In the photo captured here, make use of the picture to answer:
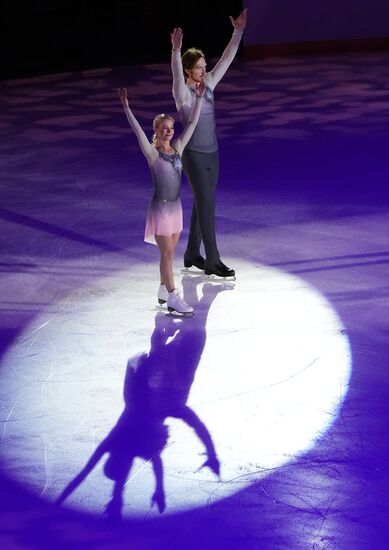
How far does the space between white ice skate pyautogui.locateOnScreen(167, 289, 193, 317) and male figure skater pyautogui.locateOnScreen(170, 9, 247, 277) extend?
687mm

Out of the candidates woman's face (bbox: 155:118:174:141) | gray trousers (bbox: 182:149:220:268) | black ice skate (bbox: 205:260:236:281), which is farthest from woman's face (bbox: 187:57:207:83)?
black ice skate (bbox: 205:260:236:281)

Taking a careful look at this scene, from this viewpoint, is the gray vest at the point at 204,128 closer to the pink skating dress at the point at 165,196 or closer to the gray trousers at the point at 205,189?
the gray trousers at the point at 205,189

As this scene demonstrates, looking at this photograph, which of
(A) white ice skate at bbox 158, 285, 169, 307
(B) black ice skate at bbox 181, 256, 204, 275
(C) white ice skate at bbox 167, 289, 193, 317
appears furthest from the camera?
(B) black ice skate at bbox 181, 256, 204, 275

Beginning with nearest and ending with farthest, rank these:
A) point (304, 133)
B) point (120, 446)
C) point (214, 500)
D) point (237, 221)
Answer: point (214, 500), point (120, 446), point (237, 221), point (304, 133)

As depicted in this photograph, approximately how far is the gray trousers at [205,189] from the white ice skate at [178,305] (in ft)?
2.25

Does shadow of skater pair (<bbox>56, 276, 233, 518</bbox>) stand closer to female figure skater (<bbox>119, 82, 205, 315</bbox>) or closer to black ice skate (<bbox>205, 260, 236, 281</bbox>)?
female figure skater (<bbox>119, 82, 205, 315</bbox>)

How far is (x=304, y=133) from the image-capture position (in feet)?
38.2

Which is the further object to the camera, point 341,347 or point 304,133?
point 304,133

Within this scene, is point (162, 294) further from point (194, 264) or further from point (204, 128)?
point (204, 128)

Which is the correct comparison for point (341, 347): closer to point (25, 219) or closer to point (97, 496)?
point (97, 496)

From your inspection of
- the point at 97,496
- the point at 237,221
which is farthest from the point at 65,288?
the point at 97,496

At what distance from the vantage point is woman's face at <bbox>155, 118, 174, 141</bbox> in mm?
6066

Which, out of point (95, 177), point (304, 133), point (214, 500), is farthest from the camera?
point (304, 133)

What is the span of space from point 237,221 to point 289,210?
0.51 metres
